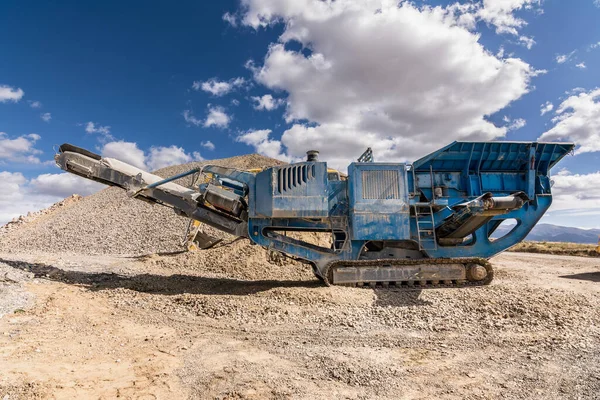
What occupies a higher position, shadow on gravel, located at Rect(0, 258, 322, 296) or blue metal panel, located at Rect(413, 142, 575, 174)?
blue metal panel, located at Rect(413, 142, 575, 174)

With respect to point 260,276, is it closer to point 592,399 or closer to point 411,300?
point 411,300

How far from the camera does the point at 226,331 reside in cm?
557

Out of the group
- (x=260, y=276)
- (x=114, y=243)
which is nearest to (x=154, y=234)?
(x=114, y=243)

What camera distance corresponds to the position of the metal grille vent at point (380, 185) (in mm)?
8391

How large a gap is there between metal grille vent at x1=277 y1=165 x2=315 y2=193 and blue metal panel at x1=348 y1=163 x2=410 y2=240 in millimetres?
1008

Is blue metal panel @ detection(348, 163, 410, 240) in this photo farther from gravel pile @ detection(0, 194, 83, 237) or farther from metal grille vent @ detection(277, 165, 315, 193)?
gravel pile @ detection(0, 194, 83, 237)

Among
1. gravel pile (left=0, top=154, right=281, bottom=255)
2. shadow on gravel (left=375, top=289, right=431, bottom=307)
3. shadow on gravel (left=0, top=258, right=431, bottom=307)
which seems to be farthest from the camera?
gravel pile (left=0, top=154, right=281, bottom=255)

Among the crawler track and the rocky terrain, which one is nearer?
the rocky terrain

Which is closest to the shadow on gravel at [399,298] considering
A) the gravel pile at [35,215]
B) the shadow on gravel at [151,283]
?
the shadow on gravel at [151,283]

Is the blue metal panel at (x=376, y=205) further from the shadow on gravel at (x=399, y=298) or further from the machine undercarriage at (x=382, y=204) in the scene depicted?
the shadow on gravel at (x=399, y=298)

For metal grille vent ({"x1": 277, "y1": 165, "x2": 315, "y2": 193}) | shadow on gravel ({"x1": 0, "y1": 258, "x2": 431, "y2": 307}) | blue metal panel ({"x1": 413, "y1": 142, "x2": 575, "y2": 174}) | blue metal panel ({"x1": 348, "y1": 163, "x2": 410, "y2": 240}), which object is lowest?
shadow on gravel ({"x1": 0, "y1": 258, "x2": 431, "y2": 307})

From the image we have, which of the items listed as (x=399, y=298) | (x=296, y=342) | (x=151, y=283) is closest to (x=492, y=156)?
(x=399, y=298)

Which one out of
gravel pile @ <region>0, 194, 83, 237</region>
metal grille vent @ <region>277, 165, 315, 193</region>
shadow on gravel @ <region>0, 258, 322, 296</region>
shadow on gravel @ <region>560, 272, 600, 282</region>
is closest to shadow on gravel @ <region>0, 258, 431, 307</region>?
shadow on gravel @ <region>0, 258, 322, 296</region>

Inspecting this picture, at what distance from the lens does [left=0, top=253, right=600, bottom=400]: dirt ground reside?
3.59 metres
